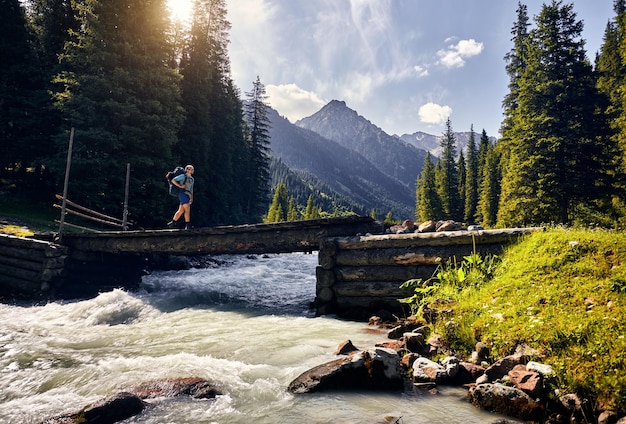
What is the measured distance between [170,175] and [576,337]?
1231 centimetres

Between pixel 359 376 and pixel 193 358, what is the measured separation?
9.83ft

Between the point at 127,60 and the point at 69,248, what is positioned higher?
the point at 127,60

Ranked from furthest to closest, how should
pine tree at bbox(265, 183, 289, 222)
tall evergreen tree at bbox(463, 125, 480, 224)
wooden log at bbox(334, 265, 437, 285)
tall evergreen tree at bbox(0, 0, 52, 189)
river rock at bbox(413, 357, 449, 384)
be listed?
pine tree at bbox(265, 183, 289, 222)
tall evergreen tree at bbox(463, 125, 480, 224)
tall evergreen tree at bbox(0, 0, 52, 189)
wooden log at bbox(334, 265, 437, 285)
river rock at bbox(413, 357, 449, 384)

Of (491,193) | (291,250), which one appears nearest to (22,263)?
(291,250)

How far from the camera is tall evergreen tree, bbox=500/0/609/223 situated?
2228 cm

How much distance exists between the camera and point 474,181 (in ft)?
217

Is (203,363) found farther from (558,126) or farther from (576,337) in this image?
(558,126)

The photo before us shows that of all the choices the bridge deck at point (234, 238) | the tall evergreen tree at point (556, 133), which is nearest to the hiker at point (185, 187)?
the bridge deck at point (234, 238)

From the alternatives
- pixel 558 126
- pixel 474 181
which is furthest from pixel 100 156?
pixel 474 181

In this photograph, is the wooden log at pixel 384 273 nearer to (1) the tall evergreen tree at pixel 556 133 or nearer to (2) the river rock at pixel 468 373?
(2) the river rock at pixel 468 373

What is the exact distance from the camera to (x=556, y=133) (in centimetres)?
2294

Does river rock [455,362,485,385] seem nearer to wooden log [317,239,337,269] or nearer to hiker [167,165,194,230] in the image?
wooden log [317,239,337,269]

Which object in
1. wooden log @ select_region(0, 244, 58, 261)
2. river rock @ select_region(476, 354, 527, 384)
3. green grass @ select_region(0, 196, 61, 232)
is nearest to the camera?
river rock @ select_region(476, 354, 527, 384)

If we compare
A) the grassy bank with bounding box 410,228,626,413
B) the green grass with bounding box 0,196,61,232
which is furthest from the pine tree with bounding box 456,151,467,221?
the grassy bank with bounding box 410,228,626,413
